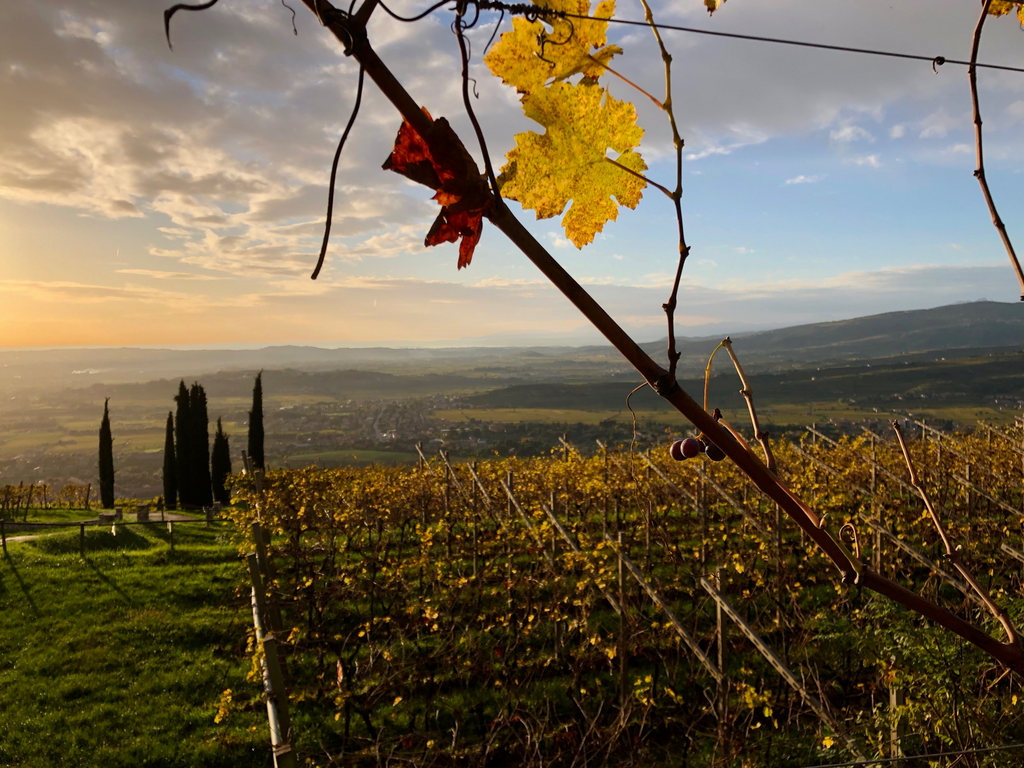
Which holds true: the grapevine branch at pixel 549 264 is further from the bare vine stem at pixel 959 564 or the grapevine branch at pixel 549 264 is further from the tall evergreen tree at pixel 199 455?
the tall evergreen tree at pixel 199 455

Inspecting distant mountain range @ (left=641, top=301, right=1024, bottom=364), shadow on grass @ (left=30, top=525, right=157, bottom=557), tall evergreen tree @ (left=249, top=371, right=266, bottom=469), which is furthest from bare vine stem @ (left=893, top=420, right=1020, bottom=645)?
distant mountain range @ (left=641, top=301, right=1024, bottom=364)

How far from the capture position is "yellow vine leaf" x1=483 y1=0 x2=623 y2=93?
43cm

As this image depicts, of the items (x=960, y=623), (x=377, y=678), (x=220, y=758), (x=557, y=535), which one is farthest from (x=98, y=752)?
(x=960, y=623)

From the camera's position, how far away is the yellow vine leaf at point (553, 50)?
0.43 meters

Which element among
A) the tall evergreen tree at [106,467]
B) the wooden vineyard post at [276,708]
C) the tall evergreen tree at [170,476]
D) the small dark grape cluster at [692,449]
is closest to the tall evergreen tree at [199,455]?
the tall evergreen tree at [170,476]

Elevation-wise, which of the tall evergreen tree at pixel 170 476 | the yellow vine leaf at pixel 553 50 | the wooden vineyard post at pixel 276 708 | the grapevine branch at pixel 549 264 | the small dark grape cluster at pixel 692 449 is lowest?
the tall evergreen tree at pixel 170 476

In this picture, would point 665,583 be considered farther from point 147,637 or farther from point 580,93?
point 580,93

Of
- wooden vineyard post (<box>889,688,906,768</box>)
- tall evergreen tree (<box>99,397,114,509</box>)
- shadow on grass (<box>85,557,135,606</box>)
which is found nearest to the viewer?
wooden vineyard post (<box>889,688,906,768</box>)

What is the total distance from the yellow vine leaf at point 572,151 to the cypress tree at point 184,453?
28.5m

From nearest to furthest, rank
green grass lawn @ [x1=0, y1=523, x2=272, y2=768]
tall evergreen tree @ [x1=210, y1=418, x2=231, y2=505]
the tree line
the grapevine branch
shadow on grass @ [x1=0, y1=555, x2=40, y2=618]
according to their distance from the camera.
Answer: the grapevine branch < green grass lawn @ [x1=0, y1=523, x2=272, y2=768] < shadow on grass @ [x1=0, y1=555, x2=40, y2=618] < the tree line < tall evergreen tree @ [x1=210, y1=418, x2=231, y2=505]

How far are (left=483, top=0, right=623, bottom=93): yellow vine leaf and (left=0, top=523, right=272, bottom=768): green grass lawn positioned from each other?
22.9 ft

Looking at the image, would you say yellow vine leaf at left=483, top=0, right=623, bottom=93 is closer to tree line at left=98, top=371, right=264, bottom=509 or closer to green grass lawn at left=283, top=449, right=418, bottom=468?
tree line at left=98, top=371, right=264, bottom=509

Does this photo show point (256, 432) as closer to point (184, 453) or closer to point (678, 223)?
point (184, 453)

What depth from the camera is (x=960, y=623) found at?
388mm
